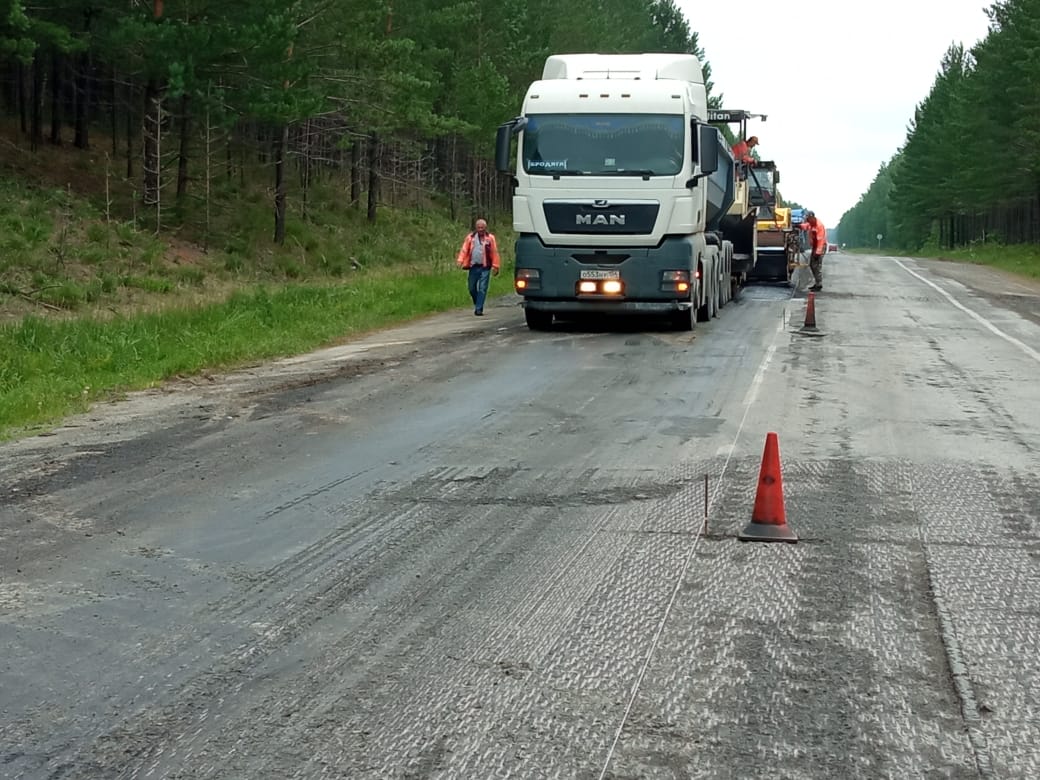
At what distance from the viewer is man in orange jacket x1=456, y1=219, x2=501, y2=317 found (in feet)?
71.0

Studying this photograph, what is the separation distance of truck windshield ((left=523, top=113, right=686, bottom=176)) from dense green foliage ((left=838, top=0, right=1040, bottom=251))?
121 ft

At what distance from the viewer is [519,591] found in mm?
5598

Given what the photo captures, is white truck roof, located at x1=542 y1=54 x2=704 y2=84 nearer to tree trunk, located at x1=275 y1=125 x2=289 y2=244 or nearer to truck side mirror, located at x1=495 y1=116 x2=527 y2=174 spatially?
truck side mirror, located at x1=495 y1=116 x2=527 y2=174

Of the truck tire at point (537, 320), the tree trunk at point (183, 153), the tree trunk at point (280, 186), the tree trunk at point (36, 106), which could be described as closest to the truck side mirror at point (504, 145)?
the truck tire at point (537, 320)

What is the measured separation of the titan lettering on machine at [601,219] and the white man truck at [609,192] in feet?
0.05

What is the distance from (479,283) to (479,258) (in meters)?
0.67

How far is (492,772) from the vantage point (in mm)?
3689

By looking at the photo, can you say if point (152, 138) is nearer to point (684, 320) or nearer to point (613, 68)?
point (613, 68)

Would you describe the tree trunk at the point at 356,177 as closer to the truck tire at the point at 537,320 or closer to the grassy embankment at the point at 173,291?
the grassy embankment at the point at 173,291

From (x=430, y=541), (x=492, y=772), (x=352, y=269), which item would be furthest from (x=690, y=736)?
(x=352, y=269)

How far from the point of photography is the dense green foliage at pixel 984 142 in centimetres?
5481

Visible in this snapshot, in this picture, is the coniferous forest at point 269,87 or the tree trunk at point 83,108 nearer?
the coniferous forest at point 269,87

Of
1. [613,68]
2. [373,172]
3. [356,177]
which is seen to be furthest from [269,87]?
[356,177]

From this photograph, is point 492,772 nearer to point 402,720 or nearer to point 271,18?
point 402,720
